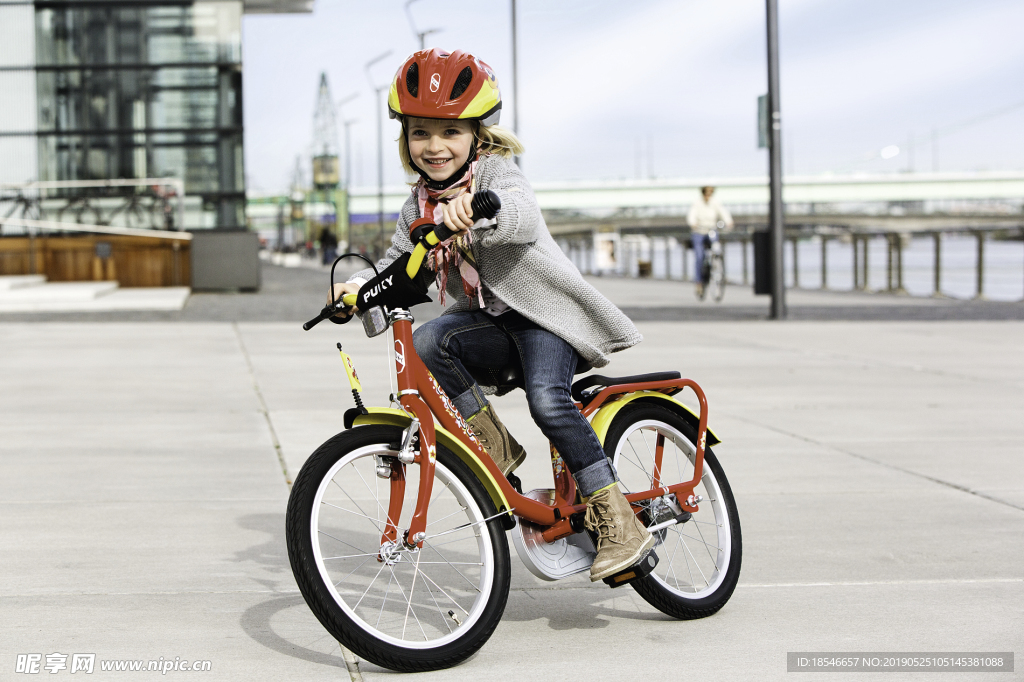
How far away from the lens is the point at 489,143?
343 centimetres

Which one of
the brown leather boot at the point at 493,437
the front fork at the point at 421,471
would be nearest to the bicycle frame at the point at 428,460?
the front fork at the point at 421,471

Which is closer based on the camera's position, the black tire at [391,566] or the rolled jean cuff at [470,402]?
the black tire at [391,566]

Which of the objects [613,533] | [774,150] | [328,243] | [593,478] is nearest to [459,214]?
[593,478]

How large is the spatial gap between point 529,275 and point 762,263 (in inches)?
507

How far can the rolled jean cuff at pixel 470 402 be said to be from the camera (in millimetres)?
3523

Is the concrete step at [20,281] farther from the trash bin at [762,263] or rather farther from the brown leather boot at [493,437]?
the brown leather boot at [493,437]

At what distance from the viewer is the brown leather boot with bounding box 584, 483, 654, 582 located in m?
3.46

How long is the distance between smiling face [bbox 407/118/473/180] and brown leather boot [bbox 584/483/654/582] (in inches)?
38.2

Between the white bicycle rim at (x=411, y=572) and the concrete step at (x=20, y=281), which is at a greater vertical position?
the concrete step at (x=20, y=281)

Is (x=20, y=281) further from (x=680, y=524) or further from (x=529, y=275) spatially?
(x=529, y=275)

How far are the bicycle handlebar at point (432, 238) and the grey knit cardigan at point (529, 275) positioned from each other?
142 millimetres

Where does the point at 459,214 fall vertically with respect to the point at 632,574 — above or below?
above

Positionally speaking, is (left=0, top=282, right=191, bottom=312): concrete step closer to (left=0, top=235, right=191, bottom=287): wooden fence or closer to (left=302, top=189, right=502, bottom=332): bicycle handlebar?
(left=0, top=235, right=191, bottom=287): wooden fence

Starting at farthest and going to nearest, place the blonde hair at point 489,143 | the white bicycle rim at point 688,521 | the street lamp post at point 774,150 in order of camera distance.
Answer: the street lamp post at point 774,150
the white bicycle rim at point 688,521
the blonde hair at point 489,143
